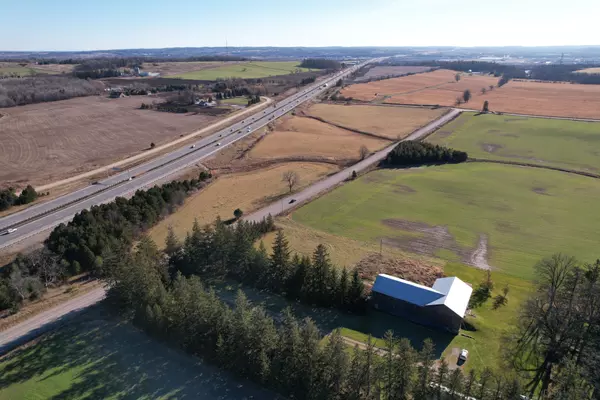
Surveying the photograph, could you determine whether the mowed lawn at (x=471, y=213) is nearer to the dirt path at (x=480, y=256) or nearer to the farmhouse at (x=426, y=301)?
the dirt path at (x=480, y=256)

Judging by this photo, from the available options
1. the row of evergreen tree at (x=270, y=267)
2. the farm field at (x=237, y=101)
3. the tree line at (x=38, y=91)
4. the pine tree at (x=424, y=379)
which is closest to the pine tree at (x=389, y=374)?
the pine tree at (x=424, y=379)

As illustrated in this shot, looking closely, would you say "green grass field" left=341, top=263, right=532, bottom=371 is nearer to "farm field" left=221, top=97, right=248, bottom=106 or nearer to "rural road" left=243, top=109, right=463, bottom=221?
"rural road" left=243, top=109, right=463, bottom=221

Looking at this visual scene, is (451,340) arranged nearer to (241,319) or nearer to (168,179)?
(241,319)

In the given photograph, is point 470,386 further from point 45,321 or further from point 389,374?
point 45,321

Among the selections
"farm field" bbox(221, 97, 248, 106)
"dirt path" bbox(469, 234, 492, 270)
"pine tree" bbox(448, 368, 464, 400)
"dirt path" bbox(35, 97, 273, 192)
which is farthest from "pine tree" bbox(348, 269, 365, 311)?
"farm field" bbox(221, 97, 248, 106)

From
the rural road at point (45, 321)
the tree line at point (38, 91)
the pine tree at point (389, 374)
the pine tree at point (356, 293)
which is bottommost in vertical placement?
the rural road at point (45, 321)

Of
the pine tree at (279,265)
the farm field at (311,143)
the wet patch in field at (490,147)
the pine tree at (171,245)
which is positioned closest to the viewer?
the pine tree at (279,265)

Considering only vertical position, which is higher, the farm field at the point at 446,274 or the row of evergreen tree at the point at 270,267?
the row of evergreen tree at the point at 270,267
